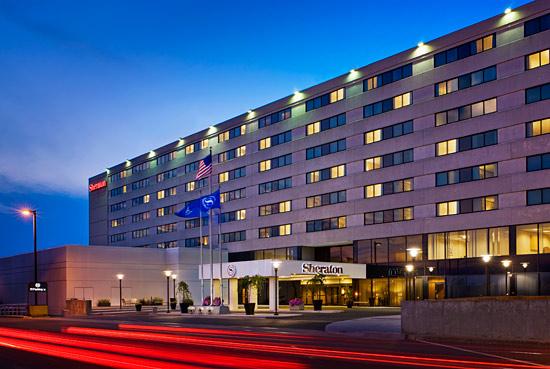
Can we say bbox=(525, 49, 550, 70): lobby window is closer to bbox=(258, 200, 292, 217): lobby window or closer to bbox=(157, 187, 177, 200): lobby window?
bbox=(258, 200, 292, 217): lobby window

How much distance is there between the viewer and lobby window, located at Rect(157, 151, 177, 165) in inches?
4424

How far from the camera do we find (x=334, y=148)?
8000cm

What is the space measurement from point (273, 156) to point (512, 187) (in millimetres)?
37132

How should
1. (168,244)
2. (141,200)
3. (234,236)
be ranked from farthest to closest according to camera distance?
1. (141,200)
2. (168,244)
3. (234,236)

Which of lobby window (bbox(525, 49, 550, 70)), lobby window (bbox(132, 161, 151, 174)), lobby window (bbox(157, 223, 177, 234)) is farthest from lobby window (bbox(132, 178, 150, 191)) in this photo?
lobby window (bbox(525, 49, 550, 70))

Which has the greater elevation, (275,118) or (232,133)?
(275,118)

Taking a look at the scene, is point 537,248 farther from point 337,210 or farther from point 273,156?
point 273,156

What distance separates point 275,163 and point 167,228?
30.8 m

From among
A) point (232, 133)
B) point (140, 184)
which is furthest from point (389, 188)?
point (140, 184)

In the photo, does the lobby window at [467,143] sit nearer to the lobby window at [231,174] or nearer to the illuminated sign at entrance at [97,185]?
the lobby window at [231,174]

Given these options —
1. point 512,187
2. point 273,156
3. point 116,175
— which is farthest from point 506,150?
point 116,175

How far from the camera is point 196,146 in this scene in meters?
106

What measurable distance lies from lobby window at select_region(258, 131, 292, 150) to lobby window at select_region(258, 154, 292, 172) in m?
2.01

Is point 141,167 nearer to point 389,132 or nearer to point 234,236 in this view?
point 234,236
